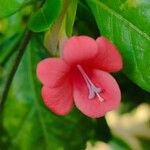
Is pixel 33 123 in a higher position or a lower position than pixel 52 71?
lower

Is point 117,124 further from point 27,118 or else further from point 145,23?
point 145,23

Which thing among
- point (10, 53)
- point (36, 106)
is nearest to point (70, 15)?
point (10, 53)

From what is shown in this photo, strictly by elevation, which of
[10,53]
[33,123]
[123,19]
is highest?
[123,19]

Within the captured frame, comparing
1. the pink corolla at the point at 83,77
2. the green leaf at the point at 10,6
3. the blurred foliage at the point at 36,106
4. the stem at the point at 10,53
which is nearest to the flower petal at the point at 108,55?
the pink corolla at the point at 83,77

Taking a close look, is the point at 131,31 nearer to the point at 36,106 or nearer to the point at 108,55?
the point at 108,55

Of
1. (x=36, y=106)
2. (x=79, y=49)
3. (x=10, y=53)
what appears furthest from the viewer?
(x=36, y=106)

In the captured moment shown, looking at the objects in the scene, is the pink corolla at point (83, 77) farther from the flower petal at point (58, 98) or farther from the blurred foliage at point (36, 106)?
the blurred foliage at point (36, 106)

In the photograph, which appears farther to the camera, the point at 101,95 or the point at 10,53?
the point at 10,53
